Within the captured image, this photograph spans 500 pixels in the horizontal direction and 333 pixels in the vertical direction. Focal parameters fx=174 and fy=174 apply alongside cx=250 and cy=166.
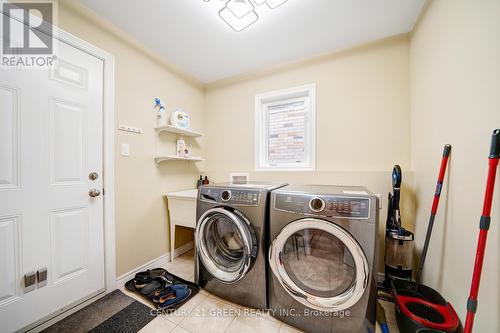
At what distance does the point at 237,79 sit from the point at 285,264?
2306mm

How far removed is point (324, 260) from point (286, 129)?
1.61m

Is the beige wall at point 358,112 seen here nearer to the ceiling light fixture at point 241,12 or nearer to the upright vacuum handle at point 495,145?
the ceiling light fixture at point 241,12

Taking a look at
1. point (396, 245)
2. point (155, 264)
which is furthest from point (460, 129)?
point (155, 264)

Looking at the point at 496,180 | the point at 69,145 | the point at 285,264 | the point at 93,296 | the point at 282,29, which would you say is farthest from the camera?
the point at 282,29

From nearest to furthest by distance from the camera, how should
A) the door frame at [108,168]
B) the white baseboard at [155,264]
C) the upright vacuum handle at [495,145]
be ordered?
the upright vacuum handle at [495,145] < the door frame at [108,168] < the white baseboard at [155,264]

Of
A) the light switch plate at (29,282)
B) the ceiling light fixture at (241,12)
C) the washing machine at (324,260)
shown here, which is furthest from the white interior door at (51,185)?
the washing machine at (324,260)

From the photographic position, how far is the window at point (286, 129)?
6.82 ft

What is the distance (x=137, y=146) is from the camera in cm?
178

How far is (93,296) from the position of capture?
145cm

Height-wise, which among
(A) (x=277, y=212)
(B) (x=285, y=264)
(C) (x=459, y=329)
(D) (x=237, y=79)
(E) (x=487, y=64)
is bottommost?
(C) (x=459, y=329)

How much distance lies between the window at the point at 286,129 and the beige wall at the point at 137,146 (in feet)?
3.65

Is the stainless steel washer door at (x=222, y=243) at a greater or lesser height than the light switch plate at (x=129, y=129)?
lesser

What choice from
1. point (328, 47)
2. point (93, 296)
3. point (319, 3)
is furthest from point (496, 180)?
point (93, 296)

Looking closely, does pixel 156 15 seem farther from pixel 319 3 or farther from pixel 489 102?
pixel 489 102
